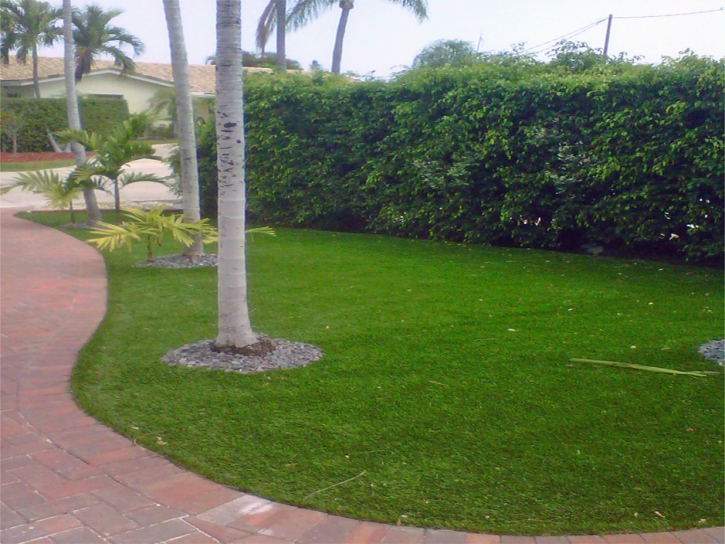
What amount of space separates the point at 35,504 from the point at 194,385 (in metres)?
1.57

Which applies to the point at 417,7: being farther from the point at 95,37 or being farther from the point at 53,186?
the point at 95,37

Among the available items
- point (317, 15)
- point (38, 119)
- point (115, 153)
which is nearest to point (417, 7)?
point (317, 15)

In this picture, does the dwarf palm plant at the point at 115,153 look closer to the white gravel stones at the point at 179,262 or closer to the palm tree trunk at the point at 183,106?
the white gravel stones at the point at 179,262

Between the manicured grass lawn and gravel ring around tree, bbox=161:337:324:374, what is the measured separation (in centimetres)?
2275

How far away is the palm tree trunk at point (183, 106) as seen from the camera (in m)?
8.72

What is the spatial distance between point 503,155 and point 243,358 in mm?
6164

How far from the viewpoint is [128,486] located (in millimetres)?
3514

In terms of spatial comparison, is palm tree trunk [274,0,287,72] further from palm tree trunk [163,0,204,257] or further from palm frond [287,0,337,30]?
palm tree trunk [163,0,204,257]

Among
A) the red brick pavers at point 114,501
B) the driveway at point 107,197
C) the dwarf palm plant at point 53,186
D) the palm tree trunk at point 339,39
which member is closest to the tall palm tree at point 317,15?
the palm tree trunk at point 339,39

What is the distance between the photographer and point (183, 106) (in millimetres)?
8734

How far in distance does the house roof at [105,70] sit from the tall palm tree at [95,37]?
219cm

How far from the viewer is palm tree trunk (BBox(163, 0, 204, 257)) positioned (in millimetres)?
8719

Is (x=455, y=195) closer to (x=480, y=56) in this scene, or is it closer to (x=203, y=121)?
(x=480, y=56)

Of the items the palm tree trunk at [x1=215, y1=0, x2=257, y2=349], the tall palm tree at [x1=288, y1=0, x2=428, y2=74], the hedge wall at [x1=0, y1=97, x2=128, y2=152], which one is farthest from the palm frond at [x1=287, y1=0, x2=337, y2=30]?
the palm tree trunk at [x1=215, y1=0, x2=257, y2=349]
